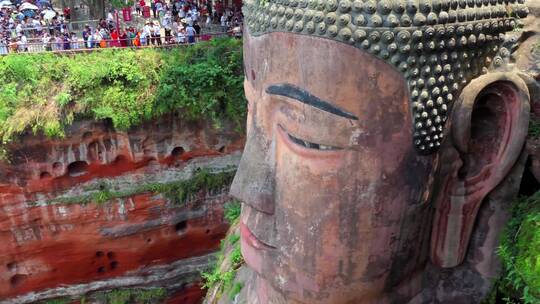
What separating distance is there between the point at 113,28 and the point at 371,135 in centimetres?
1265

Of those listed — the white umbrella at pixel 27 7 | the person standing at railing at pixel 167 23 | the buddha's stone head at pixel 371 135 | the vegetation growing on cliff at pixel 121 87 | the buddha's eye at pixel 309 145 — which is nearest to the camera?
the buddha's stone head at pixel 371 135

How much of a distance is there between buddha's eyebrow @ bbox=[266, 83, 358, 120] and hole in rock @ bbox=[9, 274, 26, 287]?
1096 cm

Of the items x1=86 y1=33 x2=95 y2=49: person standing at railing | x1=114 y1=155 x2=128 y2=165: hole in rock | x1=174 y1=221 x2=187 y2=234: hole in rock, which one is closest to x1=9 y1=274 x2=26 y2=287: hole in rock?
x1=114 y1=155 x2=128 y2=165: hole in rock

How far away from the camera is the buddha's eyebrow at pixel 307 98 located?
11.2ft

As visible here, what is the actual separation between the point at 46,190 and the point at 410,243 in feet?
32.3

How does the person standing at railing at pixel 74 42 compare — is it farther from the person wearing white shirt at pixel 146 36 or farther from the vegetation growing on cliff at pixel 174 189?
the vegetation growing on cliff at pixel 174 189

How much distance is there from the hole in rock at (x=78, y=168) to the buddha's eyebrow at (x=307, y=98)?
9276 millimetres

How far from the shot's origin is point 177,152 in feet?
40.7

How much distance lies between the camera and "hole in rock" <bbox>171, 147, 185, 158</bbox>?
12.3m

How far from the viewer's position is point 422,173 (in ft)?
11.9

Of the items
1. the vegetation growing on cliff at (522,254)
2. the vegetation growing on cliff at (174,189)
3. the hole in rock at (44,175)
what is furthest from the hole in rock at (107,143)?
the vegetation growing on cliff at (522,254)

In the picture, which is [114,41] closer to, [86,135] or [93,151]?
[86,135]

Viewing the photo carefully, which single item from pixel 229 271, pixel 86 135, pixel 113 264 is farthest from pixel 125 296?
pixel 229 271

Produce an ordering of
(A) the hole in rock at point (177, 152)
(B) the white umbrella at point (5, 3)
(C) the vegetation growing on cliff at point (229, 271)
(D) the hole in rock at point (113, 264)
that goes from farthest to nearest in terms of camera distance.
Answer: (B) the white umbrella at point (5, 3) → (D) the hole in rock at point (113, 264) → (A) the hole in rock at point (177, 152) → (C) the vegetation growing on cliff at point (229, 271)
